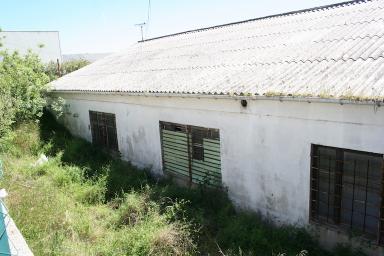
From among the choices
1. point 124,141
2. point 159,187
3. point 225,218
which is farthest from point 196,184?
point 124,141

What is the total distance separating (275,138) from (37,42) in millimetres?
45997

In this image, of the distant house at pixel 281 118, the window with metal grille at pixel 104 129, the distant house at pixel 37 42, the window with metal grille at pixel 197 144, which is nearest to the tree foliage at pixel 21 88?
the window with metal grille at pixel 104 129

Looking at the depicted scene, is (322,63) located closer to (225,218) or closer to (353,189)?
(353,189)

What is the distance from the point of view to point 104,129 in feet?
43.6

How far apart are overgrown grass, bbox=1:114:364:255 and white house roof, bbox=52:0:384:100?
2499 mm

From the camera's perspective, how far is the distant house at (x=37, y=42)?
44.1 meters

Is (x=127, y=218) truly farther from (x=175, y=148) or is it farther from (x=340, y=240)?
(x=340, y=240)

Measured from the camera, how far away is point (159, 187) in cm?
925

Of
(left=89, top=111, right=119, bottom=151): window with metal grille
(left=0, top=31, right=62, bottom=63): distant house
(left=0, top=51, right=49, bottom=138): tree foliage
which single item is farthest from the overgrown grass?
(left=0, top=31, right=62, bottom=63): distant house

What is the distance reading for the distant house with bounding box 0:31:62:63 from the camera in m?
44.1

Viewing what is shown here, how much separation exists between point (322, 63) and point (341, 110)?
1.64 meters

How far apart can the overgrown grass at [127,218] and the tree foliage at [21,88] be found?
369 centimetres

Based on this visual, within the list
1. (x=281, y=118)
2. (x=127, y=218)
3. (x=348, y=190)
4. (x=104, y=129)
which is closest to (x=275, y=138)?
(x=281, y=118)

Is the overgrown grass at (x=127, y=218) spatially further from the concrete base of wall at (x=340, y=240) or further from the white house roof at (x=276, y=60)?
the white house roof at (x=276, y=60)
